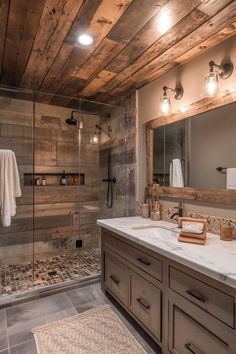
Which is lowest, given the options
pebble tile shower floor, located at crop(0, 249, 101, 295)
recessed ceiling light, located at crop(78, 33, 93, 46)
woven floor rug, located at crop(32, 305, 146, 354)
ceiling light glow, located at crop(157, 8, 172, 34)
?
woven floor rug, located at crop(32, 305, 146, 354)

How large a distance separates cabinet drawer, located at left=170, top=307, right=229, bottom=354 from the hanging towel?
1164 mm

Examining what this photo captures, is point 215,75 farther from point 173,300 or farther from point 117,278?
point 117,278

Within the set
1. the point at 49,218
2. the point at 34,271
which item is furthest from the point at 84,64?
the point at 34,271

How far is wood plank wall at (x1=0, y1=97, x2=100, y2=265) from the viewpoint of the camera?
120 inches

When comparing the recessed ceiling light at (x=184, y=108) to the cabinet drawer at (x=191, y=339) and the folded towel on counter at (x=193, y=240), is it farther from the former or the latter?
the cabinet drawer at (x=191, y=339)

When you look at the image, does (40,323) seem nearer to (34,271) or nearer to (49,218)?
(34,271)

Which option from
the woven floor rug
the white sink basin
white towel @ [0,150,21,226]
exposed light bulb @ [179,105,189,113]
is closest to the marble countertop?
the white sink basin

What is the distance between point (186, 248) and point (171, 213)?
0.86 meters

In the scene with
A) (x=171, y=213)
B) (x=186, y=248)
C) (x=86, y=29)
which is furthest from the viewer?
(x=171, y=213)

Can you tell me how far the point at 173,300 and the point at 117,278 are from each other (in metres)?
0.77

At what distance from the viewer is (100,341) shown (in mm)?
1706

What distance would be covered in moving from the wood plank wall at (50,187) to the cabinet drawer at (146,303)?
1.77m

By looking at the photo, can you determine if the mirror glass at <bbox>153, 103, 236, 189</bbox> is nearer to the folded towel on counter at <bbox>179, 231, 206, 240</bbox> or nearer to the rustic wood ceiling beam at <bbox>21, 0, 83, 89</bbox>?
the folded towel on counter at <bbox>179, 231, 206, 240</bbox>

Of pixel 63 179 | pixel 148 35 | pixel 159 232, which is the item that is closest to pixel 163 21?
pixel 148 35
